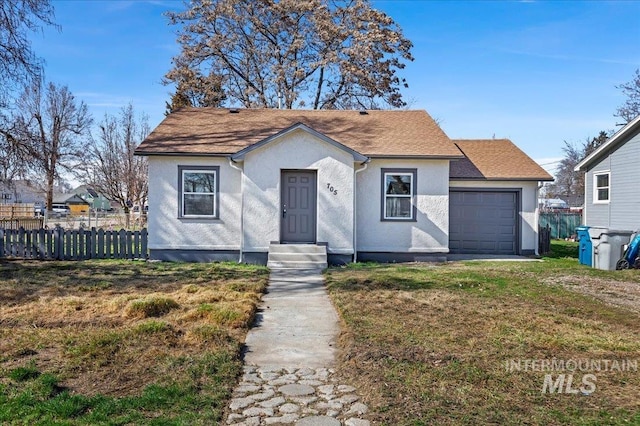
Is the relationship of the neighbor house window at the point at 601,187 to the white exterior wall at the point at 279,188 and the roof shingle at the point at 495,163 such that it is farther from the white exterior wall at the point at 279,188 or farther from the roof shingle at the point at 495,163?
the white exterior wall at the point at 279,188

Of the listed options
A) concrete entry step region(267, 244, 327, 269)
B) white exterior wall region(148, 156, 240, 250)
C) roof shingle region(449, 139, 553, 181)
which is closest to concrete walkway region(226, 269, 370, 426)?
concrete entry step region(267, 244, 327, 269)

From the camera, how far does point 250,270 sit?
12.1 meters

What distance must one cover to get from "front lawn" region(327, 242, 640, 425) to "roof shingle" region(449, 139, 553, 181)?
6.66 meters

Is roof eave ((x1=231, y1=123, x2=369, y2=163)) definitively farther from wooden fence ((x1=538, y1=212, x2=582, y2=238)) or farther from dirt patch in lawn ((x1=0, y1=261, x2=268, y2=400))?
wooden fence ((x1=538, y1=212, x2=582, y2=238))

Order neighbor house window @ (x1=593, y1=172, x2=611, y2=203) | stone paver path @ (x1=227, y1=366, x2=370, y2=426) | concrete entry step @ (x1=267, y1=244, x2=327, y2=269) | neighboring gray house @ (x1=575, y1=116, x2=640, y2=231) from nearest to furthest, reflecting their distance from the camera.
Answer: stone paver path @ (x1=227, y1=366, x2=370, y2=426), concrete entry step @ (x1=267, y1=244, x2=327, y2=269), neighboring gray house @ (x1=575, y1=116, x2=640, y2=231), neighbor house window @ (x1=593, y1=172, x2=611, y2=203)

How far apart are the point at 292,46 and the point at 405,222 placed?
16.4m

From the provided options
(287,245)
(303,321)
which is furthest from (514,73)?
(303,321)

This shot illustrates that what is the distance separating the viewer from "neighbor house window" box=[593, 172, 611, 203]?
18.4 meters

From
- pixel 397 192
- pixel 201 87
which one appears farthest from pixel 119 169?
pixel 397 192

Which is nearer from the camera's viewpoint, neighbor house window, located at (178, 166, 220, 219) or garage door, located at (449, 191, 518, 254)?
neighbor house window, located at (178, 166, 220, 219)

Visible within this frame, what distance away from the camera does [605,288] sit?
32.8 ft

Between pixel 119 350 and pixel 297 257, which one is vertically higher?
pixel 297 257

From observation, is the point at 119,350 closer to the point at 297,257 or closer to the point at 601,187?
the point at 297,257

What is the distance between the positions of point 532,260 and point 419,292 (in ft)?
25.5
